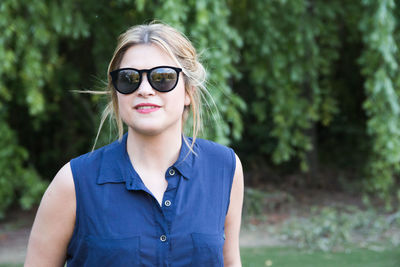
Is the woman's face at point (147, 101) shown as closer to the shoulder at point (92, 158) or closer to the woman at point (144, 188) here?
the woman at point (144, 188)

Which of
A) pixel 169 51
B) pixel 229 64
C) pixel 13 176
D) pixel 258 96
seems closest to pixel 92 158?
pixel 169 51

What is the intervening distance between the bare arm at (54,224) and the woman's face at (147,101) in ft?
0.82

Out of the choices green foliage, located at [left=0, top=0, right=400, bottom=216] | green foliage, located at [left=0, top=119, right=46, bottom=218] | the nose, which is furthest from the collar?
green foliage, located at [left=0, top=119, right=46, bottom=218]

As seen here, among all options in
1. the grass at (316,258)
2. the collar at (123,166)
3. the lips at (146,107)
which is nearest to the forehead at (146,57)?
the lips at (146,107)

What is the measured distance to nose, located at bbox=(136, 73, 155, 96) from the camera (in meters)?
1.52

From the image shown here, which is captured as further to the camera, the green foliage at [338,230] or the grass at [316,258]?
the green foliage at [338,230]

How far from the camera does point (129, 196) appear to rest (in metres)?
1.50

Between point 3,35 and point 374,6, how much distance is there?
144 inches

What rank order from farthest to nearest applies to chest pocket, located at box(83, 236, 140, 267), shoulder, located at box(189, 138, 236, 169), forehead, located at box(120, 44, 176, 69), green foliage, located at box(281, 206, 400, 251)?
green foliage, located at box(281, 206, 400, 251) < shoulder, located at box(189, 138, 236, 169) < forehead, located at box(120, 44, 176, 69) < chest pocket, located at box(83, 236, 140, 267)

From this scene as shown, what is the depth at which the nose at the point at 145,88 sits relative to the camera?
1520mm

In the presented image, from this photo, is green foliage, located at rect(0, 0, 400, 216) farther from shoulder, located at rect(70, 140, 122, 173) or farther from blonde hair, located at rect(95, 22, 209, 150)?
shoulder, located at rect(70, 140, 122, 173)

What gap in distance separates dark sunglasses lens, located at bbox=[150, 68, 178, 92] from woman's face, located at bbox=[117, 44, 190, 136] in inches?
0.6

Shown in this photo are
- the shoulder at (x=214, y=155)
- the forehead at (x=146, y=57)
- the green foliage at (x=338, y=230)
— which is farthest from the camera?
the green foliage at (x=338, y=230)

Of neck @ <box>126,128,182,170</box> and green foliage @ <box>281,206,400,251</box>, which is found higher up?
neck @ <box>126,128,182,170</box>
